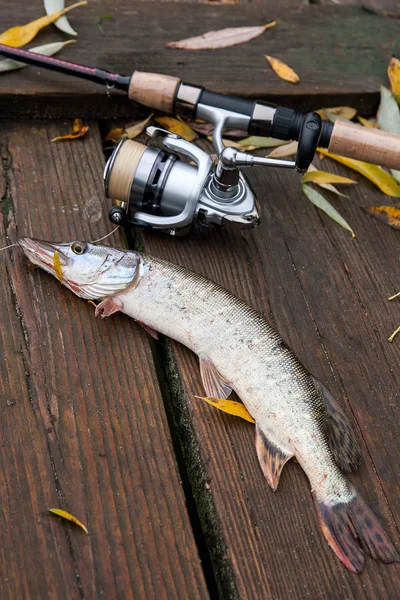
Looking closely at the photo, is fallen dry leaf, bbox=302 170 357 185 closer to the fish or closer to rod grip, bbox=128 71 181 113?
rod grip, bbox=128 71 181 113

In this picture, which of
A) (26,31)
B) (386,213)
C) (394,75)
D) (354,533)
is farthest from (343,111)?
(354,533)

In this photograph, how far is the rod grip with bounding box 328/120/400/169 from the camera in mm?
2894

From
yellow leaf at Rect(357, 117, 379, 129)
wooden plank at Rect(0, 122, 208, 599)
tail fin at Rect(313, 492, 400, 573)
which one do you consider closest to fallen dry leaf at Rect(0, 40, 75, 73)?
wooden plank at Rect(0, 122, 208, 599)

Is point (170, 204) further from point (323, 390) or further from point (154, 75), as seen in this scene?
point (323, 390)

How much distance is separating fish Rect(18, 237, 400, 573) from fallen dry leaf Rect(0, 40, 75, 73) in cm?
126

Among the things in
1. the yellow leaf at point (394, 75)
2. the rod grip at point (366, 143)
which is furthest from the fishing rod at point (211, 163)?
the yellow leaf at point (394, 75)

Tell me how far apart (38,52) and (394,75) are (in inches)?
88.2

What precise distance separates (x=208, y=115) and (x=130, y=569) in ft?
6.95

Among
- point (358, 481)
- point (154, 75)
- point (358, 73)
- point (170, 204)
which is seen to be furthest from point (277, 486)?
point (358, 73)

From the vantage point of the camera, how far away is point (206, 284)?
2.62m

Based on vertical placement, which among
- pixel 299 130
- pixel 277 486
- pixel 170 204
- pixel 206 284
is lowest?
pixel 277 486

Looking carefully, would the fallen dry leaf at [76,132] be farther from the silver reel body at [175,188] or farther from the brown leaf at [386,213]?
the brown leaf at [386,213]

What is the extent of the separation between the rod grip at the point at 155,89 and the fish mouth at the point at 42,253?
101cm

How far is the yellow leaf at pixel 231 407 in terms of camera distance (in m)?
2.37
